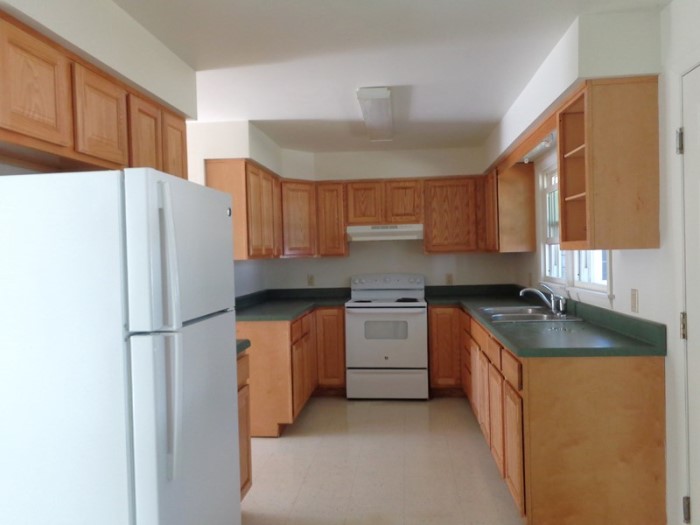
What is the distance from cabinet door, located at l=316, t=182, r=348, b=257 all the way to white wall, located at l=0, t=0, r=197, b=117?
85.8 inches

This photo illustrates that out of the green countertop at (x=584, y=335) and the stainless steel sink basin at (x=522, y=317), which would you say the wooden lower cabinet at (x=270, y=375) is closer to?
the green countertop at (x=584, y=335)

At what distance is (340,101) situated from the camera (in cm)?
316

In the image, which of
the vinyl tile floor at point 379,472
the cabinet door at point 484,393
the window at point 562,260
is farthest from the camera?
the cabinet door at point 484,393

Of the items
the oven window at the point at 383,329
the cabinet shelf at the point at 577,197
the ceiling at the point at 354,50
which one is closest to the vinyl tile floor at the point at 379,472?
the oven window at the point at 383,329

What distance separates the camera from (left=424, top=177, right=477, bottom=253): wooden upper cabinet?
462 cm

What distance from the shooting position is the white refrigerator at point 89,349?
140 cm

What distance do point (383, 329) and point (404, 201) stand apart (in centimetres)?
124

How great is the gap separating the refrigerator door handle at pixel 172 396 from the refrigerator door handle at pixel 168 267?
51 mm

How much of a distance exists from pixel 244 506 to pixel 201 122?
257 centimetres

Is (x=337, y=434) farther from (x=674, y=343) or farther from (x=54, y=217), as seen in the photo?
(x=54, y=217)

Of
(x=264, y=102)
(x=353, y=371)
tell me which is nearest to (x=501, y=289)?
(x=353, y=371)

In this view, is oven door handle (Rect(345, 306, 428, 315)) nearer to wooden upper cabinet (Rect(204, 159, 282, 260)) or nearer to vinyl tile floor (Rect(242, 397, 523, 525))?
vinyl tile floor (Rect(242, 397, 523, 525))

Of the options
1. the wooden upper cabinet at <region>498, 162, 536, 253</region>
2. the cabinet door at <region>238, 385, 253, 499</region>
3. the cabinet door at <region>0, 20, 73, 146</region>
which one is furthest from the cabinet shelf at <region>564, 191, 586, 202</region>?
the cabinet door at <region>0, 20, 73, 146</region>

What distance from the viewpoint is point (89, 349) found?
141 centimetres
